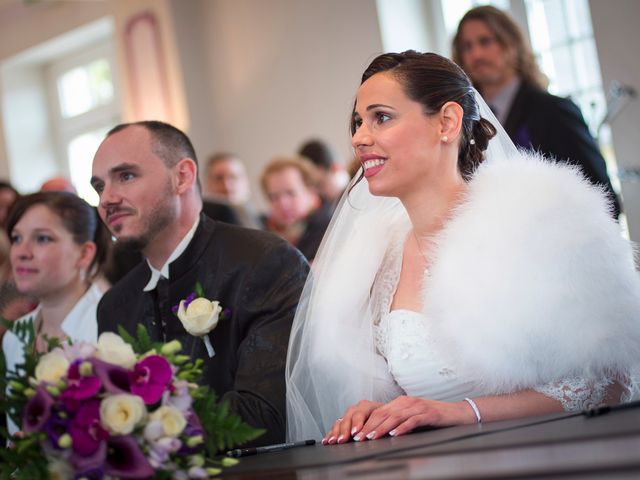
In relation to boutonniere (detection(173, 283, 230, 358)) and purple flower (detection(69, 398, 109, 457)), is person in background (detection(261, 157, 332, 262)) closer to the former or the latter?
boutonniere (detection(173, 283, 230, 358))

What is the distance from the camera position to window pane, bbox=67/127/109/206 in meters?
12.1

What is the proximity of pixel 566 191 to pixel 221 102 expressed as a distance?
26.2ft

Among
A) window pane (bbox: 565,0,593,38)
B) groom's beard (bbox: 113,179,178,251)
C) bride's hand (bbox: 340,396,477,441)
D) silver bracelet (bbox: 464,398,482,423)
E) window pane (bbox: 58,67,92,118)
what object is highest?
window pane (bbox: 58,67,92,118)

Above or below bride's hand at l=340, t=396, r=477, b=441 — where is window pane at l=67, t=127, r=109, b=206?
above

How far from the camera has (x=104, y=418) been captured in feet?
5.72

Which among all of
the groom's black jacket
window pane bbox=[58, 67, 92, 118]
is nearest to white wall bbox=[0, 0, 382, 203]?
window pane bbox=[58, 67, 92, 118]

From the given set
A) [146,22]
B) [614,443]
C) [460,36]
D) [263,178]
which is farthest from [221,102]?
[614,443]

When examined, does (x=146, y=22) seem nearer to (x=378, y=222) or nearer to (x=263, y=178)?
(x=263, y=178)

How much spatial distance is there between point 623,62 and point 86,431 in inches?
185

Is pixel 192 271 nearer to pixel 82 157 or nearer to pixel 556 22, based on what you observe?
pixel 556 22

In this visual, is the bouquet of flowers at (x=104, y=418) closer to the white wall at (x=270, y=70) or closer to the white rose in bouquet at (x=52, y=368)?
the white rose in bouquet at (x=52, y=368)

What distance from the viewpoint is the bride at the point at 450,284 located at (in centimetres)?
254

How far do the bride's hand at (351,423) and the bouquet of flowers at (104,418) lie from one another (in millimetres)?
629

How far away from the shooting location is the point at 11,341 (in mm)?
4477
